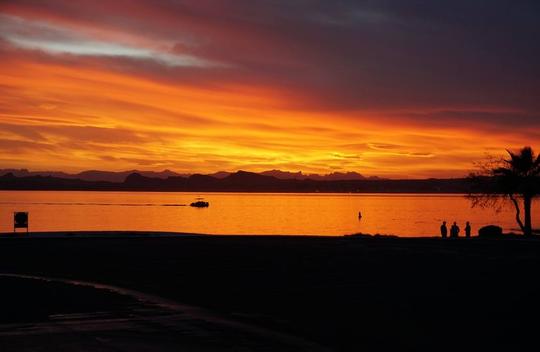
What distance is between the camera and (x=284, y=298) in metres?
17.4

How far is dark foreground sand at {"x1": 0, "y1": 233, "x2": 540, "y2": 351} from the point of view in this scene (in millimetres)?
12320

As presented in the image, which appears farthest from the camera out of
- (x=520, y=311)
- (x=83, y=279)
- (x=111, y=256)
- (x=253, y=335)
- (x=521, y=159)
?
(x=521, y=159)

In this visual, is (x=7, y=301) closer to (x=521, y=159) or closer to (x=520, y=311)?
(x=520, y=311)

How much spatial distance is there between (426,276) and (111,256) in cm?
1309

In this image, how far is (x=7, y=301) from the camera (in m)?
15.8

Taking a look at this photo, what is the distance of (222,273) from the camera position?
22.9m

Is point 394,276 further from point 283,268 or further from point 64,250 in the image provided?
point 64,250

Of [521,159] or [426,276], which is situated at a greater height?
[521,159]

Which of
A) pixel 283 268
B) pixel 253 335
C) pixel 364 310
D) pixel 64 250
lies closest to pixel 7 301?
pixel 253 335

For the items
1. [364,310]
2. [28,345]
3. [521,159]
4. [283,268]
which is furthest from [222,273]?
[521,159]

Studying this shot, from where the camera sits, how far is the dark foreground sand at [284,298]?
12.3 metres

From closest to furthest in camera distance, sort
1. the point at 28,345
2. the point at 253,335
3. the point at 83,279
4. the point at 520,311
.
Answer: the point at 28,345, the point at 253,335, the point at 520,311, the point at 83,279

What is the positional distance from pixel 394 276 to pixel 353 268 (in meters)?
2.70

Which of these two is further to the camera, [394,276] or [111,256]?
[111,256]
